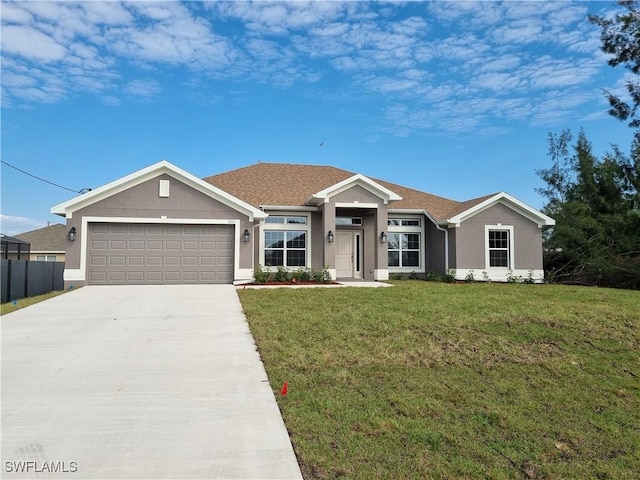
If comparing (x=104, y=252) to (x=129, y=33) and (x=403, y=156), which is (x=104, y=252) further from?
(x=403, y=156)

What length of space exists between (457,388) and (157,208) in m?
13.3

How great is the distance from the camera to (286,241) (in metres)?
18.6

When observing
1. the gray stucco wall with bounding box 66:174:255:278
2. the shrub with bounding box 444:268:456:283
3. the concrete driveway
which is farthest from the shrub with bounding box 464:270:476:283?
the concrete driveway

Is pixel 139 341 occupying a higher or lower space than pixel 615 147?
lower

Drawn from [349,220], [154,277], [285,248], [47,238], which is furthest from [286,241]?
[47,238]

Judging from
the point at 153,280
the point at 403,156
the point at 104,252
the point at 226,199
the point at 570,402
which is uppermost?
the point at 403,156

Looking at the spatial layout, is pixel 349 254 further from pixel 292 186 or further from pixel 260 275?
pixel 260 275

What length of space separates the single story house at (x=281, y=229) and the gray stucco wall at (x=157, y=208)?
4 cm

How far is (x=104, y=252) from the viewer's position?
51.7 ft

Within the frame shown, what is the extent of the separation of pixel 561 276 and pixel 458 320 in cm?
1561

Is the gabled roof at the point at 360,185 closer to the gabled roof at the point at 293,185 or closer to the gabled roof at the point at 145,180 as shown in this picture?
the gabled roof at the point at 293,185

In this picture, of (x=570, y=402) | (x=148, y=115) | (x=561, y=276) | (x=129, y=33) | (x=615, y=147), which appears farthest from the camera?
(x=615, y=147)

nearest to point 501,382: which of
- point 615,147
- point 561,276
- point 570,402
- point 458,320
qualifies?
point 570,402

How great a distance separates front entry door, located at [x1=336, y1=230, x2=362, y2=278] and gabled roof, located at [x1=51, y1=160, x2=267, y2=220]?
4.24 metres
